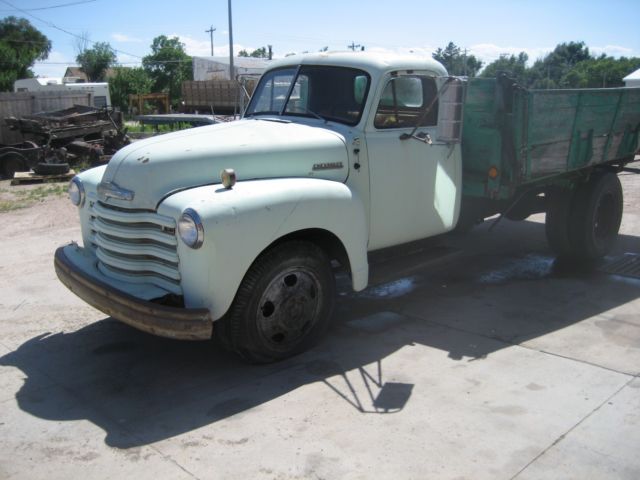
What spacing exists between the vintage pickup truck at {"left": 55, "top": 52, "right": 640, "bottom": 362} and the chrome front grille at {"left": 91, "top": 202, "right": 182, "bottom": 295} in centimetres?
1

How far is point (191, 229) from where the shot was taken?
3.71m

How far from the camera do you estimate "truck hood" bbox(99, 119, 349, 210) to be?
410cm

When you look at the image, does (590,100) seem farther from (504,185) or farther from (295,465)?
(295,465)

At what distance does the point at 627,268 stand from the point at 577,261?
1.69 ft

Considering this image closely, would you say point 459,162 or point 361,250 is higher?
point 459,162

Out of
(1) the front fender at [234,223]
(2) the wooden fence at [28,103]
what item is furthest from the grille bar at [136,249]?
(2) the wooden fence at [28,103]

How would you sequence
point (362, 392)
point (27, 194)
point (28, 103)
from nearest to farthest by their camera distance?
point (362, 392) → point (27, 194) → point (28, 103)

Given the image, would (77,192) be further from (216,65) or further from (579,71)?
(579,71)

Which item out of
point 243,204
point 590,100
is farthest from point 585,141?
point 243,204

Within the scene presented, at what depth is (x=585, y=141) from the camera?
21.6ft

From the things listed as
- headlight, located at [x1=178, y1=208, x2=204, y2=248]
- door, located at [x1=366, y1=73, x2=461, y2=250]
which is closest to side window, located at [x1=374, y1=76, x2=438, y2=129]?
door, located at [x1=366, y1=73, x2=461, y2=250]

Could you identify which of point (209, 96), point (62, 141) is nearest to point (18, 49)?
point (209, 96)

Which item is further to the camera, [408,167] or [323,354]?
[408,167]

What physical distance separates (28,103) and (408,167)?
17268 mm
